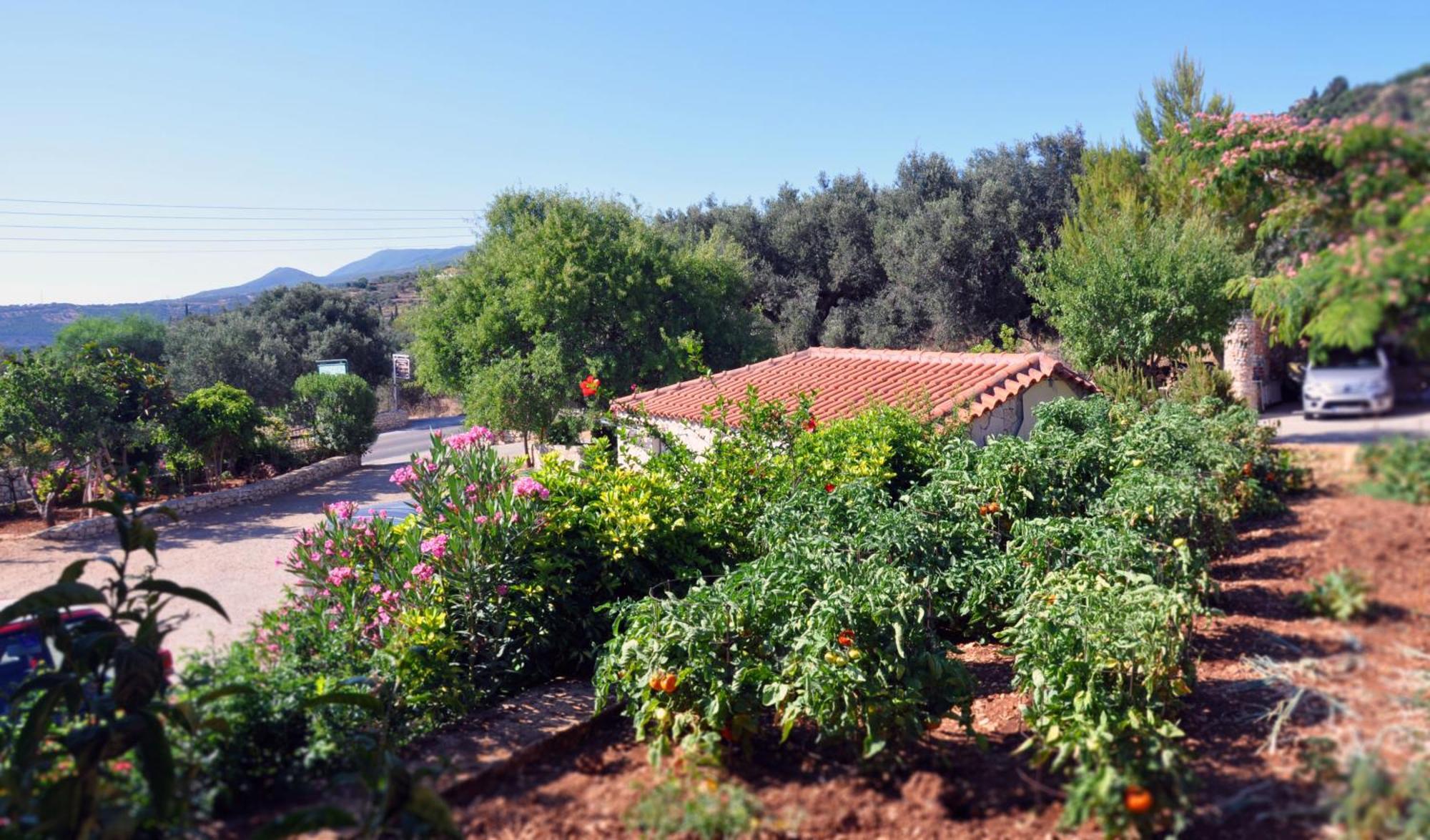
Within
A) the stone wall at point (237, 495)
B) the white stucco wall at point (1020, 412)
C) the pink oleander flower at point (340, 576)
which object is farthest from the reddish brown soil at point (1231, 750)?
the stone wall at point (237, 495)

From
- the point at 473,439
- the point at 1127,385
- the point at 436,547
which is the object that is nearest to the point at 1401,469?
the point at 436,547

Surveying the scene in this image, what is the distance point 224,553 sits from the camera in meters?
13.6

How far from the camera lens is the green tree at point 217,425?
58.4 feet

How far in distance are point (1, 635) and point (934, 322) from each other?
72.7 feet

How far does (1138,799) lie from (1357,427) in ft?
3.92

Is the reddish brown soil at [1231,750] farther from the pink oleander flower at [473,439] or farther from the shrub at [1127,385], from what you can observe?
the shrub at [1127,385]

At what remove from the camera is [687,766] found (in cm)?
319

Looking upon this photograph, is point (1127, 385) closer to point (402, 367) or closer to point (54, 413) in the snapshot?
point (54, 413)

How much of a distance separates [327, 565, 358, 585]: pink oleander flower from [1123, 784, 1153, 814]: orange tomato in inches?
147

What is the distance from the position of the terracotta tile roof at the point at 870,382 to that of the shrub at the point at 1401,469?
6326mm

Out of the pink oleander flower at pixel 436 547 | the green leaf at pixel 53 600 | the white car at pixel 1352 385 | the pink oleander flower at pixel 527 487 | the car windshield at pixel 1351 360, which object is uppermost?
the car windshield at pixel 1351 360

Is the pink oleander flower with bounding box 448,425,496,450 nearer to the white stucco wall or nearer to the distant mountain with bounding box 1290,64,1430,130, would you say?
the distant mountain with bounding box 1290,64,1430,130

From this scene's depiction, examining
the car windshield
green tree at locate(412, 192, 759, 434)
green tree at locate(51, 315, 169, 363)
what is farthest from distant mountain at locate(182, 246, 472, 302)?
the car windshield

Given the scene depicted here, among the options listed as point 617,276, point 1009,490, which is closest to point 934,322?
point 617,276
